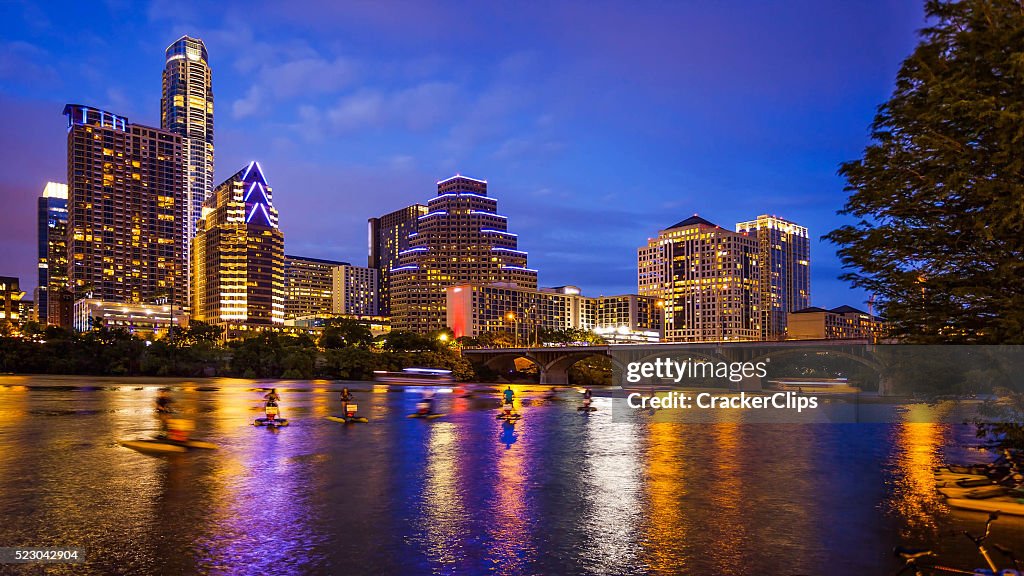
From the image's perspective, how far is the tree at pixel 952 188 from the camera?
51.9 ft

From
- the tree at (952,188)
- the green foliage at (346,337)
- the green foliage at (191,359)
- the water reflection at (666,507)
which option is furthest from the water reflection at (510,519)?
the green foliage at (346,337)

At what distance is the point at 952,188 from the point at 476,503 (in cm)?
1484

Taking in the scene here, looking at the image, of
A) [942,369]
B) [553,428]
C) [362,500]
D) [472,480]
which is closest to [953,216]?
[942,369]

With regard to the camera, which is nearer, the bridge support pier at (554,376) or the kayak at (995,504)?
the kayak at (995,504)

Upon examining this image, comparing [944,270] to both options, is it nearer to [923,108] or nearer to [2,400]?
[923,108]

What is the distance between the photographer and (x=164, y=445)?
28.7m

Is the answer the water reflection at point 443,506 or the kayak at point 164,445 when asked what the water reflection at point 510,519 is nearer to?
the water reflection at point 443,506

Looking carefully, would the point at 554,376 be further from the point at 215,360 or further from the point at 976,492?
the point at 976,492

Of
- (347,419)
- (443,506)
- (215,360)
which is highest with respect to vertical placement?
(443,506)

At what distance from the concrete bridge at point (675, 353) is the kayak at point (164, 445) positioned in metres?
64.4

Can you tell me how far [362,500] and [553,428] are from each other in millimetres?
23250

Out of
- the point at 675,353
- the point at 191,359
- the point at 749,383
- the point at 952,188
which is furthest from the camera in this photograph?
the point at 675,353

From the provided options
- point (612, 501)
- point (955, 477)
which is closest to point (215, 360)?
point (612, 501)

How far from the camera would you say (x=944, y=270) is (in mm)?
18453
